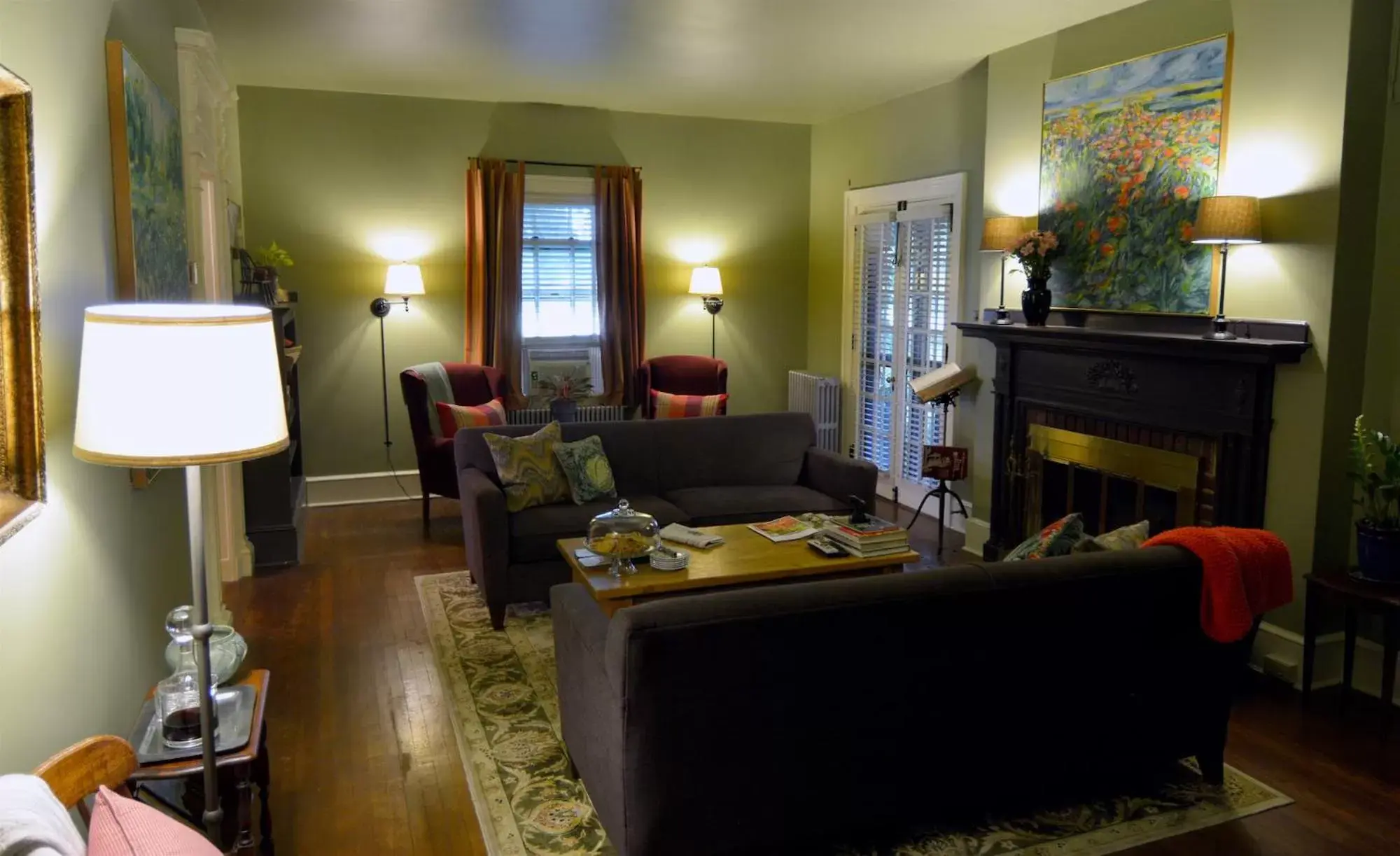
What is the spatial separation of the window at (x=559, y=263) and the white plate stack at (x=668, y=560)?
367 cm

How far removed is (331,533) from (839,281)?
398cm

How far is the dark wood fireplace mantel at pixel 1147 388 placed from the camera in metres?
3.63

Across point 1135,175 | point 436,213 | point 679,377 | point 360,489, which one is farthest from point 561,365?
point 1135,175

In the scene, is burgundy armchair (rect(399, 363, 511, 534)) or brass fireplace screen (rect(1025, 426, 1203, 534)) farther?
burgundy armchair (rect(399, 363, 511, 534))

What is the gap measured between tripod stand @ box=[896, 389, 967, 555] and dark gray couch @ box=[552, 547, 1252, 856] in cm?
260

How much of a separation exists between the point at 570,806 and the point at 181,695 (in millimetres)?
1083

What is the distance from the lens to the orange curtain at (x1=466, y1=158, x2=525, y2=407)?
657 centimetres

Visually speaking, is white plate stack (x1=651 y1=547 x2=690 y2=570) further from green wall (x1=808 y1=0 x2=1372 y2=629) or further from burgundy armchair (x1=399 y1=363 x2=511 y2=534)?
burgundy armchair (x1=399 y1=363 x2=511 y2=534)

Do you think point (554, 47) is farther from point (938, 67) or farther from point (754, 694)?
point (754, 694)

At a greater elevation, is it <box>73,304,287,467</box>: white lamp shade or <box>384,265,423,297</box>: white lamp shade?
<box>384,265,423,297</box>: white lamp shade

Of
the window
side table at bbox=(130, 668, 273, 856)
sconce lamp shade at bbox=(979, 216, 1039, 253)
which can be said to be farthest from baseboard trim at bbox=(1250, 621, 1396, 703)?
the window

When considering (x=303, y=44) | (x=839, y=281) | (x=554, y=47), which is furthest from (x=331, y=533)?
(x=839, y=281)

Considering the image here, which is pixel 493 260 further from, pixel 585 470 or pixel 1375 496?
pixel 1375 496

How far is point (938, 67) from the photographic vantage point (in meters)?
5.46
